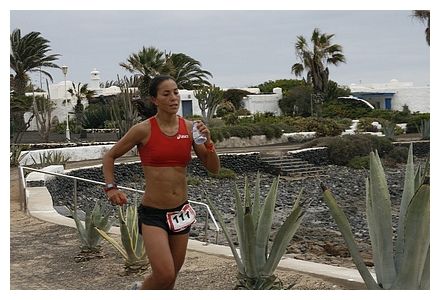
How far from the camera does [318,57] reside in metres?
42.0

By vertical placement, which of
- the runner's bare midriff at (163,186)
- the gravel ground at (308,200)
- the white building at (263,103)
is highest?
the white building at (263,103)

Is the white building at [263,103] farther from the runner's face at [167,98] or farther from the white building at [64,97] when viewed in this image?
the runner's face at [167,98]

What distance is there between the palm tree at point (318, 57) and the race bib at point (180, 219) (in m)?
38.0

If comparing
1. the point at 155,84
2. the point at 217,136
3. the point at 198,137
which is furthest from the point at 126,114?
the point at 198,137

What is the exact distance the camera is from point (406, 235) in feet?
12.3

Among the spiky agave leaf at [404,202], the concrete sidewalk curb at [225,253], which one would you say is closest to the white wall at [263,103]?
the concrete sidewalk curb at [225,253]

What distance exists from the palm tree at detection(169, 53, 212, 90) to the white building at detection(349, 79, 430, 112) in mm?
11452

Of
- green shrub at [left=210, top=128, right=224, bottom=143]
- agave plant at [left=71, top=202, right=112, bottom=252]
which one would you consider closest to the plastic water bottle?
agave plant at [left=71, top=202, right=112, bottom=252]

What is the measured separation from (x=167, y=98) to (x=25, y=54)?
36406 millimetres

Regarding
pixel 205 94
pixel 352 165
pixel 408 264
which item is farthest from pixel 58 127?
pixel 408 264

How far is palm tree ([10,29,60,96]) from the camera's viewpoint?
3816 centimetres

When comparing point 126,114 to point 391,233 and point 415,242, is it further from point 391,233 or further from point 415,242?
point 415,242

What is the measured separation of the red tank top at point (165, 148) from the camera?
3914mm

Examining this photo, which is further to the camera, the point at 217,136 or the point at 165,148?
the point at 217,136
